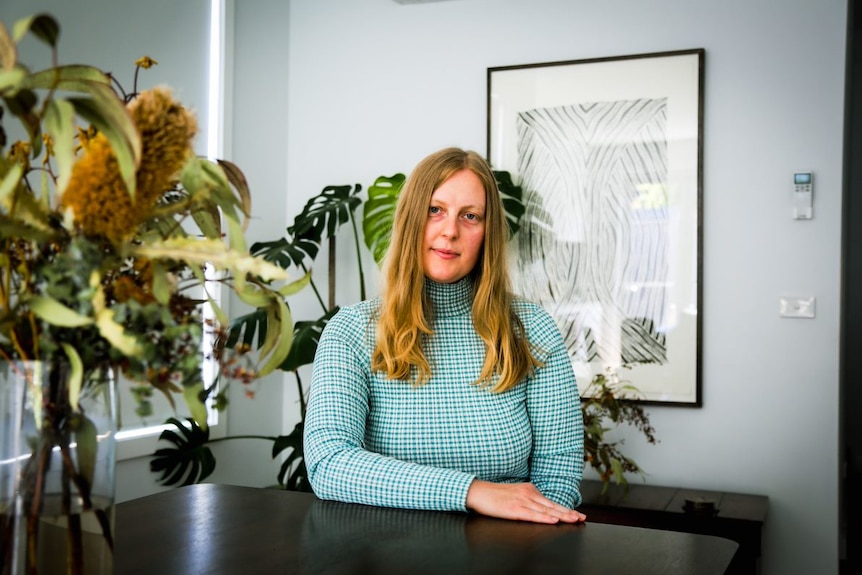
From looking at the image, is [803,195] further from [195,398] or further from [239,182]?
[195,398]

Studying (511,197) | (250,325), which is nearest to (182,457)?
(250,325)

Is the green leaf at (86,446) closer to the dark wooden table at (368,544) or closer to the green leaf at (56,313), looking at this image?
the green leaf at (56,313)

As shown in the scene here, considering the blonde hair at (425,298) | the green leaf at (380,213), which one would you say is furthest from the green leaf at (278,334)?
the green leaf at (380,213)

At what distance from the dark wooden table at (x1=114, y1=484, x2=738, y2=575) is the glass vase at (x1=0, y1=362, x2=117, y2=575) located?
1.01ft

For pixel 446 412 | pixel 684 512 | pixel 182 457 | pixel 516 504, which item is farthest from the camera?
pixel 182 457

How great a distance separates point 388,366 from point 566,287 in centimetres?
203

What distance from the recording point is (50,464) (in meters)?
0.88

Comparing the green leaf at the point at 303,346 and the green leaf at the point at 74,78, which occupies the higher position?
the green leaf at the point at 74,78

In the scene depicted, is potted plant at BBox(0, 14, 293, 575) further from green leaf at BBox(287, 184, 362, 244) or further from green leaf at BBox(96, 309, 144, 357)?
green leaf at BBox(287, 184, 362, 244)

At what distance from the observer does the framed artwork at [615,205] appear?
361 cm

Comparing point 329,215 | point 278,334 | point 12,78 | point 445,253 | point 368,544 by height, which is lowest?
point 368,544

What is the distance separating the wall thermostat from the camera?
3395mm

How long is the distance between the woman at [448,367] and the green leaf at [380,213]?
1.75m

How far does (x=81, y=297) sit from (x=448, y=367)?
46.5 inches
